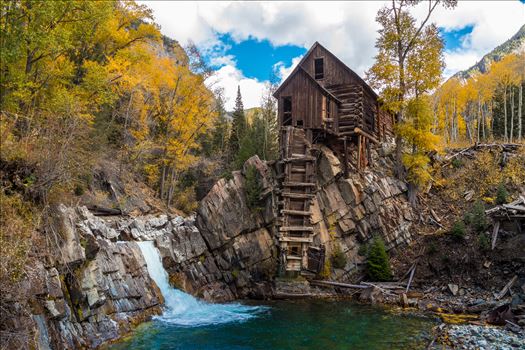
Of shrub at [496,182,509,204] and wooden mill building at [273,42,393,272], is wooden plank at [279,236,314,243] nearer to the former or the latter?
wooden mill building at [273,42,393,272]

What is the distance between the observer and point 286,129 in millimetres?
25016

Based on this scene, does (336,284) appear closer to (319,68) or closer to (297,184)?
(297,184)

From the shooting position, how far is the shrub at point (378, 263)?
2203 cm

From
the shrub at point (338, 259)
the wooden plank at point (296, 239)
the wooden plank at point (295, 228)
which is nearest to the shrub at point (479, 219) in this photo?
the shrub at point (338, 259)

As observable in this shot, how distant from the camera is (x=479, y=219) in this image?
21281 mm

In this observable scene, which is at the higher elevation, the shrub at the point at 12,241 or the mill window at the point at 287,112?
the mill window at the point at 287,112

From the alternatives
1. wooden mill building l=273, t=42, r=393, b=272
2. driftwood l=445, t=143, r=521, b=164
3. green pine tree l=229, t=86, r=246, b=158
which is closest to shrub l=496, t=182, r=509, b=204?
driftwood l=445, t=143, r=521, b=164

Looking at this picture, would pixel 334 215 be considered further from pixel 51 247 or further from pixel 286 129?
pixel 51 247

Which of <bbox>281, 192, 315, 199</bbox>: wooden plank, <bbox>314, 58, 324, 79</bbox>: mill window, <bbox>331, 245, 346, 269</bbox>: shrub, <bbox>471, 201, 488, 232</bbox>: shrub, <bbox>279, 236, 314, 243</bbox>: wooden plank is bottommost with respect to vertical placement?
<bbox>331, 245, 346, 269</bbox>: shrub

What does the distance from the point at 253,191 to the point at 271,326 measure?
9632 millimetres

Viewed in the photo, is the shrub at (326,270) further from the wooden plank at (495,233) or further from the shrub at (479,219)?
the wooden plank at (495,233)

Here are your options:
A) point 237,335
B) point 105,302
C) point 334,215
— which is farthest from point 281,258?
point 105,302

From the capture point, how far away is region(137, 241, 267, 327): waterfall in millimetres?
16734

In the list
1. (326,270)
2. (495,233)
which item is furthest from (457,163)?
(326,270)
